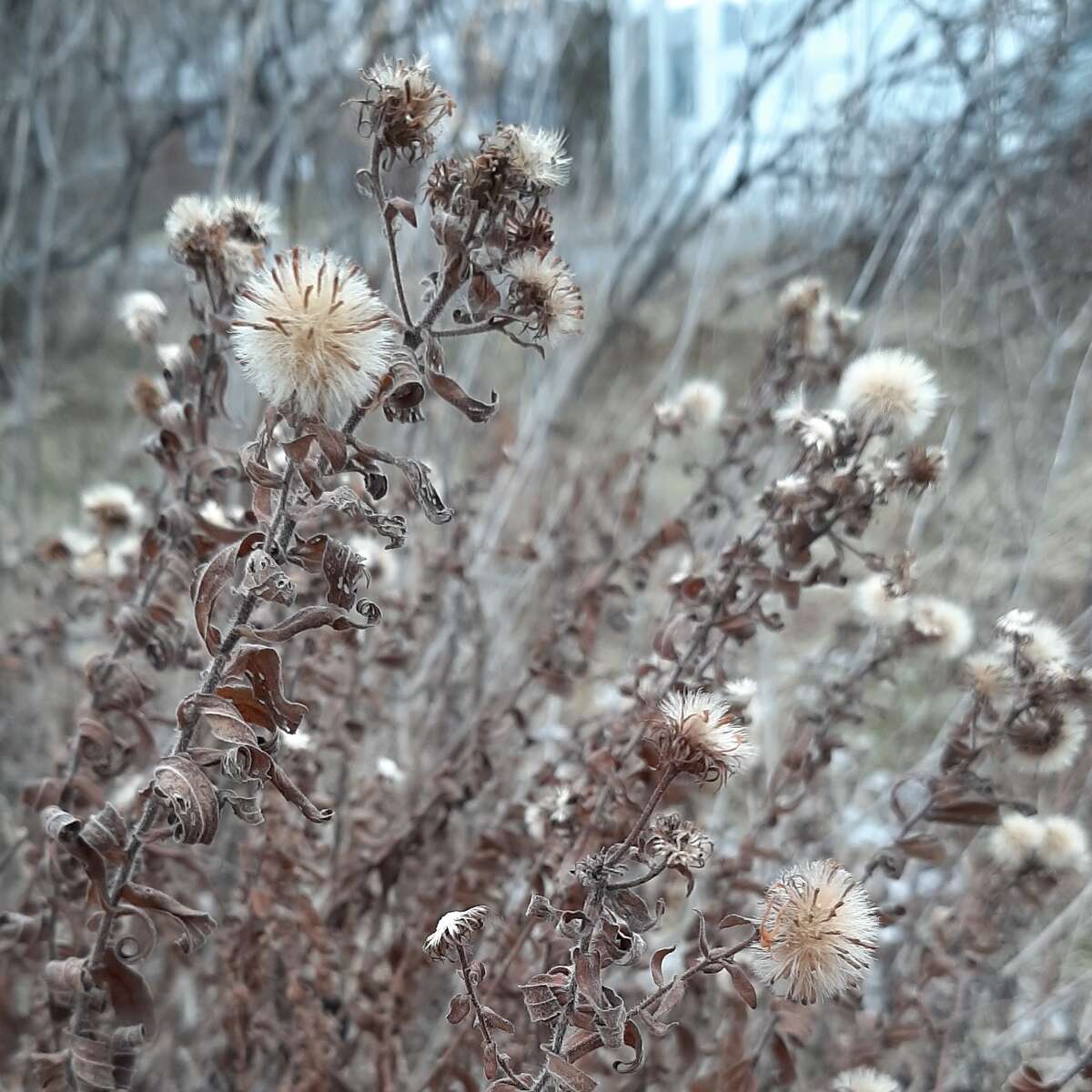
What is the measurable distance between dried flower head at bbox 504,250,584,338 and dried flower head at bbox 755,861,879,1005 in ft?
1.39

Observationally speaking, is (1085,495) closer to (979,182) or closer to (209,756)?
(979,182)

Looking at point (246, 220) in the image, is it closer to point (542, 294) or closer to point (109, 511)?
point (542, 294)

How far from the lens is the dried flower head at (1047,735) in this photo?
96 centimetres

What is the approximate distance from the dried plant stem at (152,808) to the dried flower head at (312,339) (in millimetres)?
56

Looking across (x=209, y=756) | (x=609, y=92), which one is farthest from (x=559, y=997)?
(x=609, y=92)

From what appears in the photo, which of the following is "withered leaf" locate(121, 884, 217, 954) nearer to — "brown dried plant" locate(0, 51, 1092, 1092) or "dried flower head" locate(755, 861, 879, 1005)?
"brown dried plant" locate(0, 51, 1092, 1092)

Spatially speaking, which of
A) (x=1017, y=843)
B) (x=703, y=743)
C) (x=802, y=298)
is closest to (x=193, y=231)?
(x=703, y=743)

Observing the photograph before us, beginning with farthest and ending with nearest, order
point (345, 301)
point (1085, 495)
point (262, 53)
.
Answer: point (1085, 495) < point (262, 53) < point (345, 301)

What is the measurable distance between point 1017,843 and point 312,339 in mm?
1071

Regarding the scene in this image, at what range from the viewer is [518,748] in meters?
1.44

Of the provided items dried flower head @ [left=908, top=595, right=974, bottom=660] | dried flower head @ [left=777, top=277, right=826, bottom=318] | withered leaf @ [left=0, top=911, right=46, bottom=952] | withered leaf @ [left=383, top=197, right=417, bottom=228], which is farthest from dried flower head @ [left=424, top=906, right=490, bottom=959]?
dried flower head @ [left=777, top=277, right=826, bottom=318]

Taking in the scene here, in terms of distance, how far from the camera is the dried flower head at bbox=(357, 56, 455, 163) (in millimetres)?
659

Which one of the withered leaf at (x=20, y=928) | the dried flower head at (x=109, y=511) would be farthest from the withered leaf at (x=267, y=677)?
the dried flower head at (x=109, y=511)

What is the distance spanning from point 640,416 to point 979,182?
3.27ft
